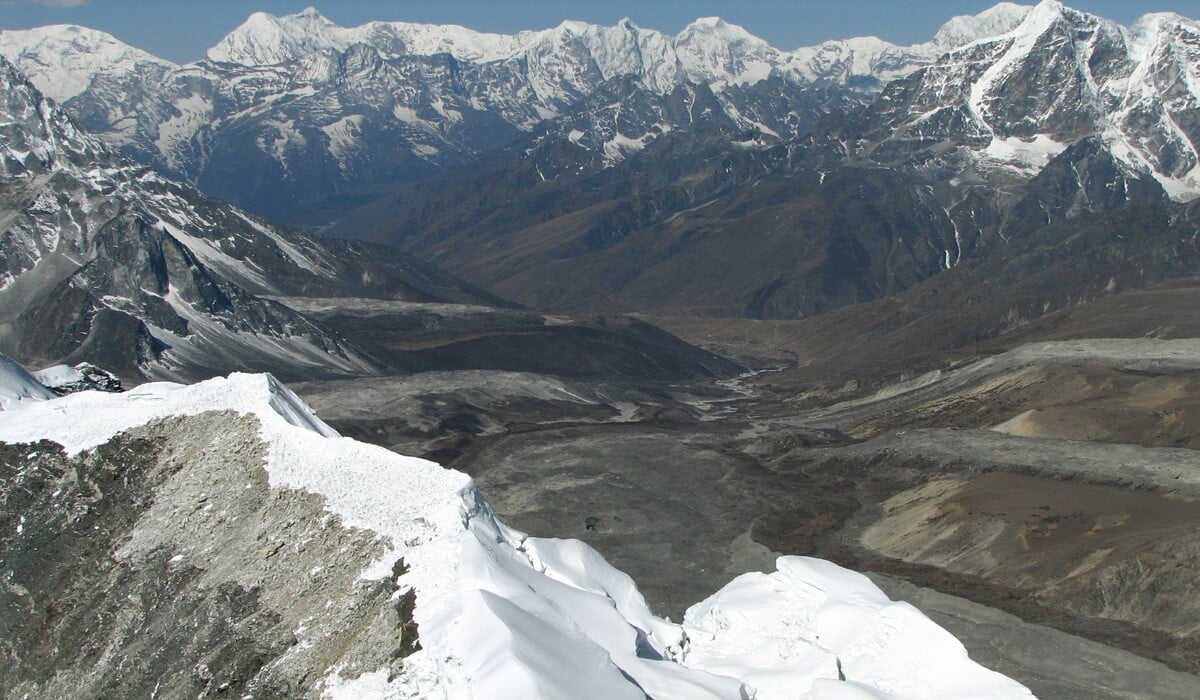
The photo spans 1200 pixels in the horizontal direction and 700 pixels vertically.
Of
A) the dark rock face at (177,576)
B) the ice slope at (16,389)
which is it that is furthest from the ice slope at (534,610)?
the ice slope at (16,389)

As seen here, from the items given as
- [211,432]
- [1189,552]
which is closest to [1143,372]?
[1189,552]

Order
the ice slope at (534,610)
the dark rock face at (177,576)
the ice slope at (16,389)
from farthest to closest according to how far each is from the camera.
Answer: the ice slope at (16,389) → the dark rock face at (177,576) → the ice slope at (534,610)

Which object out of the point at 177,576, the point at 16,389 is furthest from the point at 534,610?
the point at 16,389

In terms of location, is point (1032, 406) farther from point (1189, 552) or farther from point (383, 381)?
point (383, 381)

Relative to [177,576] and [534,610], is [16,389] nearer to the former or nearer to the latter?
[177,576]

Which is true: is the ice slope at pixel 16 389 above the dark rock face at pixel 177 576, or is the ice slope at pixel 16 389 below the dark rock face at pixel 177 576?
above

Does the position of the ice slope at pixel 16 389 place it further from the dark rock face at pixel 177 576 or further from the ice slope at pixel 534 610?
the dark rock face at pixel 177 576

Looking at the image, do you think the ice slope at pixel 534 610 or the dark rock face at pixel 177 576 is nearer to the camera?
the ice slope at pixel 534 610

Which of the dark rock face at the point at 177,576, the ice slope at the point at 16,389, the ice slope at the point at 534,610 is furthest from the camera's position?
the ice slope at the point at 16,389
